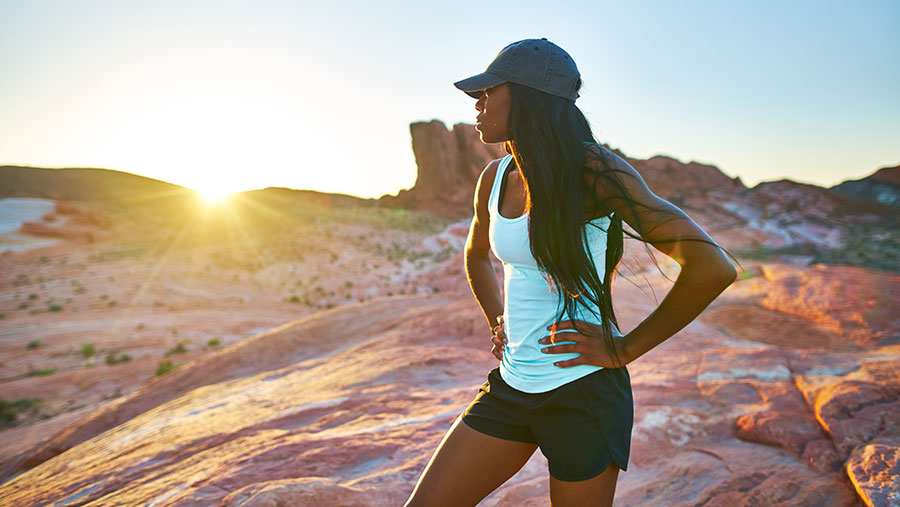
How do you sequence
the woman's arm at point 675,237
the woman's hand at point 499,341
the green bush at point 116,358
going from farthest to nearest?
1. the green bush at point 116,358
2. the woman's hand at point 499,341
3. the woman's arm at point 675,237

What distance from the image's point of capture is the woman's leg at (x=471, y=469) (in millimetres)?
1416

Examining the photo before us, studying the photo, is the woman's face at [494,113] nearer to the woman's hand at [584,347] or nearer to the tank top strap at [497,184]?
the tank top strap at [497,184]

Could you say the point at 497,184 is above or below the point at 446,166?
below

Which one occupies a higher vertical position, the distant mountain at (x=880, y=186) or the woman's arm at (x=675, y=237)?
the distant mountain at (x=880, y=186)

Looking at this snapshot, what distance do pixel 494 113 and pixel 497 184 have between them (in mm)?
221

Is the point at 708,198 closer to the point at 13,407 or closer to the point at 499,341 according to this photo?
the point at 13,407

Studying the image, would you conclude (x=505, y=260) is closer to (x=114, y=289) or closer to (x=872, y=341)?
(x=872, y=341)

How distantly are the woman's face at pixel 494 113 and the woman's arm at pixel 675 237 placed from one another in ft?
1.01

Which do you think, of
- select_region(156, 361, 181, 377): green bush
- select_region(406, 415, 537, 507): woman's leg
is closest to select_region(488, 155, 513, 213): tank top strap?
select_region(406, 415, 537, 507): woman's leg

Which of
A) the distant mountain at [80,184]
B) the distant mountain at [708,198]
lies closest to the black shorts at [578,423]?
the distant mountain at [708,198]

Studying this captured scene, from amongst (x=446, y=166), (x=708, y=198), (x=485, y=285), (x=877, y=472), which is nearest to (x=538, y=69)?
(x=485, y=285)

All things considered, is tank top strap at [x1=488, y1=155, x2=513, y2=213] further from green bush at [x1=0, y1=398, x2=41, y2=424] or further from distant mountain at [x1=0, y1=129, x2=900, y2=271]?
distant mountain at [x1=0, y1=129, x2=900, y2=271]

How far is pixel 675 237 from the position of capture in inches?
47.4

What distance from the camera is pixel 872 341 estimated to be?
251 inches
